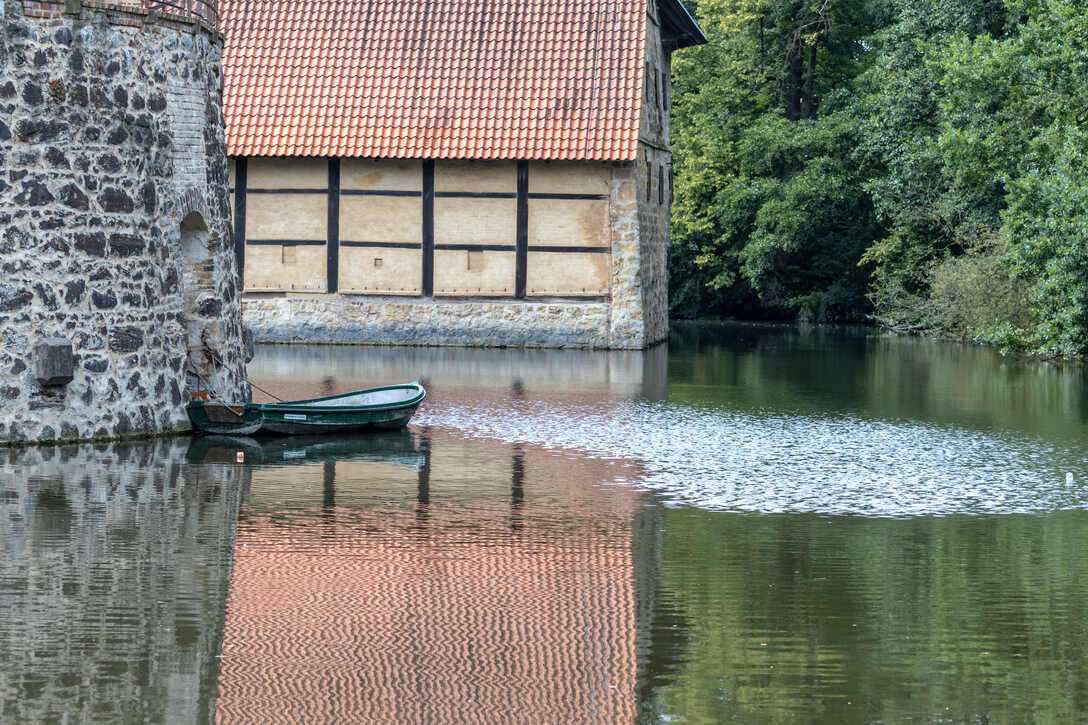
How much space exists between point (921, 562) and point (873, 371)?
1716 cm

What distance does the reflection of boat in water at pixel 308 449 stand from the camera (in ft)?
52.2

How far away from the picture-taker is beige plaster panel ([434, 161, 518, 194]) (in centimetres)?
3098

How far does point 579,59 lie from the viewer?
31.4 meters

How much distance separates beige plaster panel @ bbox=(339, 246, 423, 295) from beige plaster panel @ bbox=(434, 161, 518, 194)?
147 centimetres

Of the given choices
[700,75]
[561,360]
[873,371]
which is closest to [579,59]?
[561,360]

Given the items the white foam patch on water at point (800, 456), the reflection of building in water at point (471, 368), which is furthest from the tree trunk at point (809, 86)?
the white foam patch on water at point (800, 456)

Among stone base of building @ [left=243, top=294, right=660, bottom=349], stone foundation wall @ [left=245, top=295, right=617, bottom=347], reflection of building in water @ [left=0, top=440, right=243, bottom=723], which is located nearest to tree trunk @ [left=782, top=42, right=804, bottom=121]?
stone base of building @ [left=243, top=294, right=660, bottom=349]

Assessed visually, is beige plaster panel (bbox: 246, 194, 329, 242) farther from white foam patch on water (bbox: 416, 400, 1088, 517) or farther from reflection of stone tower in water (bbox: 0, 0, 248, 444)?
reflection of stone tower in water (bbox: 0, 0, 248, 444)

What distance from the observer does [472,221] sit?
31.2m

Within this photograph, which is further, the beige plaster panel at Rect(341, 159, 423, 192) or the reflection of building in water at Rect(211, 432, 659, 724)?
the beige plaster panel at Rect(341, 159, 423, 192)

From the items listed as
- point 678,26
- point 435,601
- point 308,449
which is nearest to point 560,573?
point 435,601

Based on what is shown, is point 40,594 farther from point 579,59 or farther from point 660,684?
point 579,59

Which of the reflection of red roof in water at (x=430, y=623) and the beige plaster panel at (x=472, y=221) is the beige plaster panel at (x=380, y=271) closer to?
the beige plaster panel at (x=472, y=221)

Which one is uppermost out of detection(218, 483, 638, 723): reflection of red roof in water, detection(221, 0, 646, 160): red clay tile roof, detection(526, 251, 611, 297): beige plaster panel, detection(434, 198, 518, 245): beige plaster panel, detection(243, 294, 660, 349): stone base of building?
detection(221, 0, 646, 160): red clay tile roof
